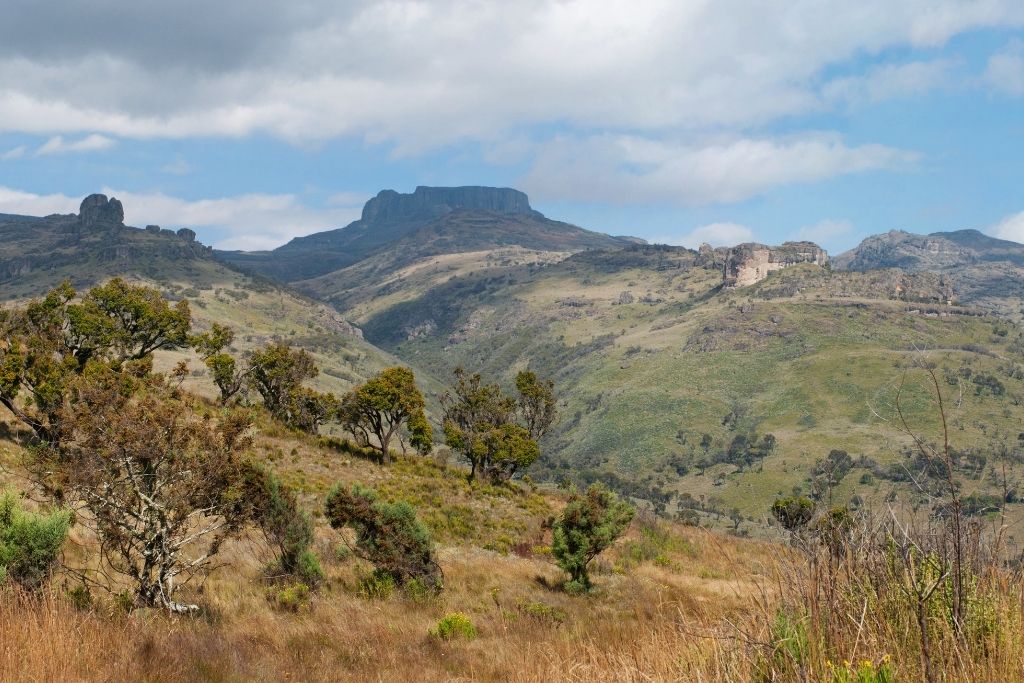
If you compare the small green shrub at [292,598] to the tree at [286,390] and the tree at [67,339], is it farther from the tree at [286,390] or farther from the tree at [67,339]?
the tree at [286,390]

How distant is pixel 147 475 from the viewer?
10.2 m

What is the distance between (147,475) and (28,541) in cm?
173

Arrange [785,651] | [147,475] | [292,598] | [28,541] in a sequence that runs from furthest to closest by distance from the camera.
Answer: [292,598] < [147,475] < [28,541] < [785,651]

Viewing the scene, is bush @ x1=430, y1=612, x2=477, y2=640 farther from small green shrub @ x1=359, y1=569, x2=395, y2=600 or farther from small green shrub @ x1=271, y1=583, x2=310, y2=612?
small green shrub @ x1=359, y1=569, x2=395, y2=600

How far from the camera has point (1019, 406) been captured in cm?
18450

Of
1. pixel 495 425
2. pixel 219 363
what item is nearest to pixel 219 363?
pixel 219 363

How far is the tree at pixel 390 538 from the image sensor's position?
582 inches

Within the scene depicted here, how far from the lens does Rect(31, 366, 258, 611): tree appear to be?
9.73m

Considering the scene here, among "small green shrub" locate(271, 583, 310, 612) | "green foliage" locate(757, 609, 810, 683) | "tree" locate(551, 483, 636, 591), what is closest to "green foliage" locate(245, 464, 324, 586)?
"small green shrub" locate(271, 583, 310, 612)

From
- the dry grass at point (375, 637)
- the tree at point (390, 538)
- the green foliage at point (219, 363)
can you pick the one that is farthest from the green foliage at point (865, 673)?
the green foliage at point (219, 363)

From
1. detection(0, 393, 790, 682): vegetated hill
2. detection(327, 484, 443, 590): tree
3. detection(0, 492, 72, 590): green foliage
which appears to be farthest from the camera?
detection(327, 484, 443, 590): tree

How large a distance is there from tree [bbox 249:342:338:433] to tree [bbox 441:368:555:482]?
9583 millimetres

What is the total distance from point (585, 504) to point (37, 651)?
50.1ft

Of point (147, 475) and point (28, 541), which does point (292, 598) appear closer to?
point (147, 475)
